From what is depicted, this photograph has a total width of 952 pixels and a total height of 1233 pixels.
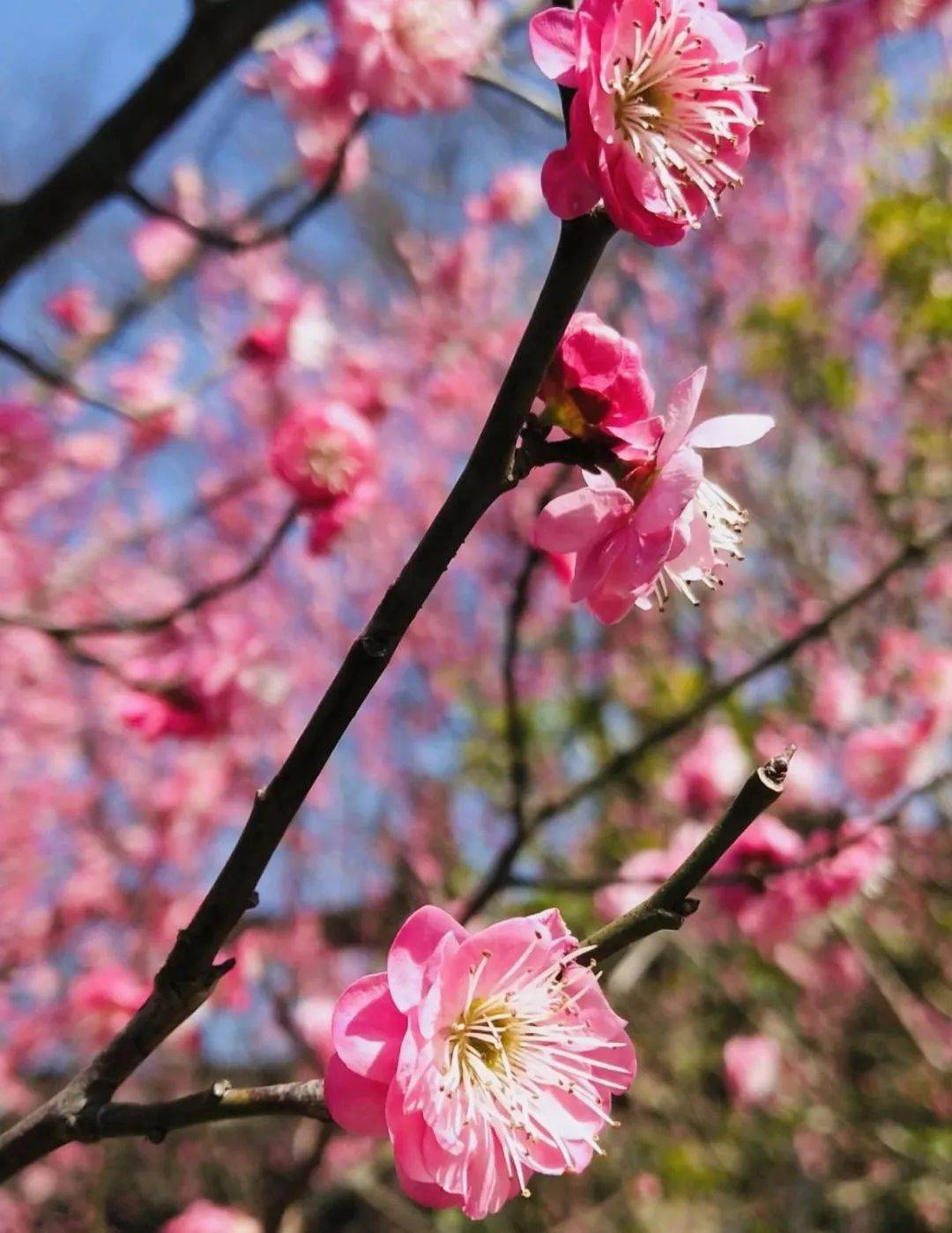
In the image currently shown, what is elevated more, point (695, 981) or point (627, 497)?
point (627, 497)

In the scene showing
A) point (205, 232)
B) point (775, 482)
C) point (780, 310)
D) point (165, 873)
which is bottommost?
point (165, 873)

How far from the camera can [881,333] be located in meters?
4.07

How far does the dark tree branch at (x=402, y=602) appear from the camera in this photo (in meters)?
0.62

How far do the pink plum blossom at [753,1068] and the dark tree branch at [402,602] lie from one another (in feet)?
9.41

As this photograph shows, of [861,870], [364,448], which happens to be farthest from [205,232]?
[861,870]

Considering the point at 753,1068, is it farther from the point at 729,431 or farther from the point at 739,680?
the point at 729,431

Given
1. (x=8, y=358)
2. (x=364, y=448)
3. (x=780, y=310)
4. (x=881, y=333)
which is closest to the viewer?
(x=8, y=358)

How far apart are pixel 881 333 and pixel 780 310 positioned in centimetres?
121

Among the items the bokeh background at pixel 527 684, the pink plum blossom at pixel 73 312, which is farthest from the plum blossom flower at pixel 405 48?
the pink plum blossom at pixel 73 312

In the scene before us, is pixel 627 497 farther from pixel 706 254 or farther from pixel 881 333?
pixel 706 254

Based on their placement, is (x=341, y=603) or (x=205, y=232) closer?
(x=205, y=232)

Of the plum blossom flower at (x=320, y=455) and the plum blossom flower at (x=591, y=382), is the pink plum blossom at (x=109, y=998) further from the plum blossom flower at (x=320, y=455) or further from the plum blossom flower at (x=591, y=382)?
the plum blossom flower at (x=591, y=382)

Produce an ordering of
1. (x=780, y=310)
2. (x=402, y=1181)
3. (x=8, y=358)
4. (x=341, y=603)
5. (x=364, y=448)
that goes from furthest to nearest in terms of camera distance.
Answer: (x=341, y=603) < (x=780, y=310) < (x=364, y=448) < (x=8, y=358) < (x=402, y=1181)

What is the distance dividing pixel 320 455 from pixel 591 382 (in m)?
1.19
